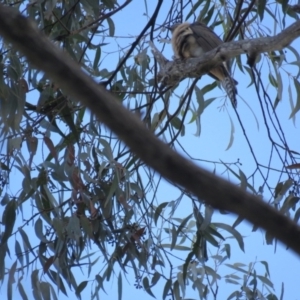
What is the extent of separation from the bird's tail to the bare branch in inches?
18.2

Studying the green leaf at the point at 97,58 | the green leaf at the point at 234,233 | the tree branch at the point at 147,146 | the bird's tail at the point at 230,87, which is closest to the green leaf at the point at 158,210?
the green leaf at the point at 234,233

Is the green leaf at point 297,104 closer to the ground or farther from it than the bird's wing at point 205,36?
closer to the ground

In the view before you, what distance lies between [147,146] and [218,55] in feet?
5.51

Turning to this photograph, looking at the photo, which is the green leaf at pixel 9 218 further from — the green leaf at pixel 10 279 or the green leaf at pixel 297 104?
the green leaf at pixel 297 104

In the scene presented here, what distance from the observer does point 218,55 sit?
1996mm

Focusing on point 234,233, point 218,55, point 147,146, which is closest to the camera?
point 147,146

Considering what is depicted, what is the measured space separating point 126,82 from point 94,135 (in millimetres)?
356

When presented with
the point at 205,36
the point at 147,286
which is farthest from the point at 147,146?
the point at 205,36

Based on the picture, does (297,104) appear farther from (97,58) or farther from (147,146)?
(147,146)

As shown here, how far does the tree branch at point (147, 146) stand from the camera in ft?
1.16

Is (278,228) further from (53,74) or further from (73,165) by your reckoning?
(73,165)

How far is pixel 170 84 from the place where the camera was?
234 centimetres

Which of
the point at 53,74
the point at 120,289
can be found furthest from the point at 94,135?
the point at 53,74

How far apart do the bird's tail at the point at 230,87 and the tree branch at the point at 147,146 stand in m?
2.39
